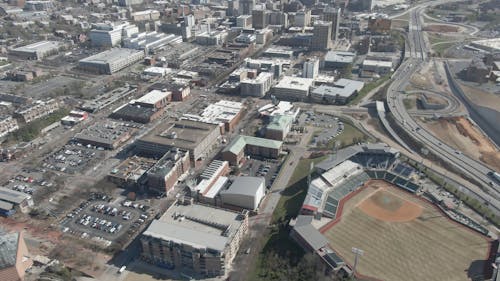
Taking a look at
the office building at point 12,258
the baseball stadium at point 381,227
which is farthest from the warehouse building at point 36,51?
the baseball stadium at point 381,227

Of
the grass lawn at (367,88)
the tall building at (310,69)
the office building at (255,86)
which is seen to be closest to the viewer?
the grass lawn at (367,88)

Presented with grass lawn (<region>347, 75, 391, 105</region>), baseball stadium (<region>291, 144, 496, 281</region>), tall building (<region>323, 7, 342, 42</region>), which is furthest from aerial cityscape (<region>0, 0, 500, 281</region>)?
tall building (<region>323, 7, 342, 42</region>)

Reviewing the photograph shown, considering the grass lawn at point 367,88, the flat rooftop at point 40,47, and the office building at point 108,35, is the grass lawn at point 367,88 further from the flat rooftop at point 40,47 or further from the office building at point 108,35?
the flat rooftop at point 40,47

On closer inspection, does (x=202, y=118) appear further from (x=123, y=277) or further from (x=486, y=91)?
(x=486, y=91)

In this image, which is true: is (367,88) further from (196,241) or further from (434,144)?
(196,241)

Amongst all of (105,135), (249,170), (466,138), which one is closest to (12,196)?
(105,135)

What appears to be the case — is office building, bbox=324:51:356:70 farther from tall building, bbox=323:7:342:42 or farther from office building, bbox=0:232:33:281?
office building, bbox=0:232:33:281

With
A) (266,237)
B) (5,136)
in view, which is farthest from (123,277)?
(5,136)
